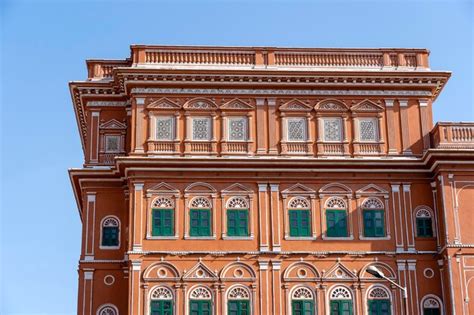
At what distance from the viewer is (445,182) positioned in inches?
1507

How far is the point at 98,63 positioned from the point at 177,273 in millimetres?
10714

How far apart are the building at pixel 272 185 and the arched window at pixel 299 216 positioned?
0.19 ft

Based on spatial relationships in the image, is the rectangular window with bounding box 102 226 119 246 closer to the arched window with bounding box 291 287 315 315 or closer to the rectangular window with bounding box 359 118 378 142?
the arched window with bounding box 291 287 315 315

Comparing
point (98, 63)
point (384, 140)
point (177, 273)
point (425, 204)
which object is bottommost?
point (177, 273)

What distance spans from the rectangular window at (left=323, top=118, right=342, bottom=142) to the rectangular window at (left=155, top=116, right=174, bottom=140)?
651 centimetres

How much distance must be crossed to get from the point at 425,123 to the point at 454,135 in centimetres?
159

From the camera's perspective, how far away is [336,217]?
1516 inches

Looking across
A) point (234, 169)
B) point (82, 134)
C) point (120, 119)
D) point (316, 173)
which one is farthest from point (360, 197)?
point (82, 134)

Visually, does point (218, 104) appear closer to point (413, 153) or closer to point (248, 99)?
point (248, 99)

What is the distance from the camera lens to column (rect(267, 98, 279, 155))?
129 ft

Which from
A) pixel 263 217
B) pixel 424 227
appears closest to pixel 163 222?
pixel 263 217

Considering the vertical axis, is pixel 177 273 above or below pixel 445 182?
below

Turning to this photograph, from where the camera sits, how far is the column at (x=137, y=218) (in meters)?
37.1

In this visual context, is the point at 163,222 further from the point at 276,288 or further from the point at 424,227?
the point at 424,227
